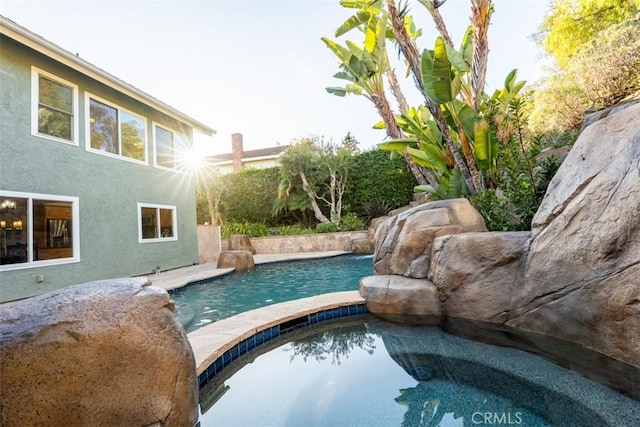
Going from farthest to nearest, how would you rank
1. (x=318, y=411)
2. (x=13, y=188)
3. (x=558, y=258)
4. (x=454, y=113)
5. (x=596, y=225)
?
1. (x=454, y=113)
2. (x=13, y=188)
3. (x=558, y=258)
4. (x=596, y=225)
5. (x=318, y=411)

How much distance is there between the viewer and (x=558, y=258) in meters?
3.56

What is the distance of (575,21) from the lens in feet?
44.4

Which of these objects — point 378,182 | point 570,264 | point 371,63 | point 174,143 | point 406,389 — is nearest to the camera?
point 406,389

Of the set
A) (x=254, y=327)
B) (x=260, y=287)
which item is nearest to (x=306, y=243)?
(x=260, y=287)

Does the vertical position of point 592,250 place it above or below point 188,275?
above

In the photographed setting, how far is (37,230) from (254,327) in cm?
625

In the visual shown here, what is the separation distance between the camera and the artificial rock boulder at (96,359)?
1.77m

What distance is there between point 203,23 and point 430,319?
34.1ft

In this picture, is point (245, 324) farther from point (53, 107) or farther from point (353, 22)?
point (353, 22)

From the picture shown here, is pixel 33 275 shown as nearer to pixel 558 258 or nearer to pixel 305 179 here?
pixel 558 258

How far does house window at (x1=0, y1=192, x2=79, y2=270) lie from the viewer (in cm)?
644

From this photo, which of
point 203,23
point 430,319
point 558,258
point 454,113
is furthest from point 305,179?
point 558,258

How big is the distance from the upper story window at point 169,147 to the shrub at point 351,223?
7569 mm

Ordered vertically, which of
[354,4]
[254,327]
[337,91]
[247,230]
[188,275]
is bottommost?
[254,327]
